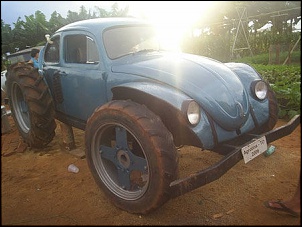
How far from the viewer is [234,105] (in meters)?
2.80

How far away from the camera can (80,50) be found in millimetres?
3756

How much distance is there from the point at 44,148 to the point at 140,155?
2.40 meters

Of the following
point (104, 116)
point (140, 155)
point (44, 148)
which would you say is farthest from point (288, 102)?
point (44, 148)

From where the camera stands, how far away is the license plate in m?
2.52

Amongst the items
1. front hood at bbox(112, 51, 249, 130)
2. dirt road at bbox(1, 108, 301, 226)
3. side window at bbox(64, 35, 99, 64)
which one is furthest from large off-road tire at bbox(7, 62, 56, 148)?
front hood at bbox(112, 51, 249, 130)

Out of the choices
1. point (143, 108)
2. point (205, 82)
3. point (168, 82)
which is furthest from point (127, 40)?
point (143, 108)

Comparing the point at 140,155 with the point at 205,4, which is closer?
the point at 205,4

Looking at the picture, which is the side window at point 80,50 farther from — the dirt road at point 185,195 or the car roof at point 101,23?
the dirt road at point 185,195

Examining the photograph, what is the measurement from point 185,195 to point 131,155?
2.49 feet

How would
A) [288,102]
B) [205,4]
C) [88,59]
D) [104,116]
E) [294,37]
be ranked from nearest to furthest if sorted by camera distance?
1. [205,4]
2. [104,116]
3. [88,59]
4. [288,102]
5. [294,37]

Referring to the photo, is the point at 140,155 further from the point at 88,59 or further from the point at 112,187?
the point at 88,59

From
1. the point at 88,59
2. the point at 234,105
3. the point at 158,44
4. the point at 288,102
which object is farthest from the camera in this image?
the point at 288,102

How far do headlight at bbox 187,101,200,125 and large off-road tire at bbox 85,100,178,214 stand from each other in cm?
29

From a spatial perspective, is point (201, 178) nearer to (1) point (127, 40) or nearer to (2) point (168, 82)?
(2) point (168, 82)
